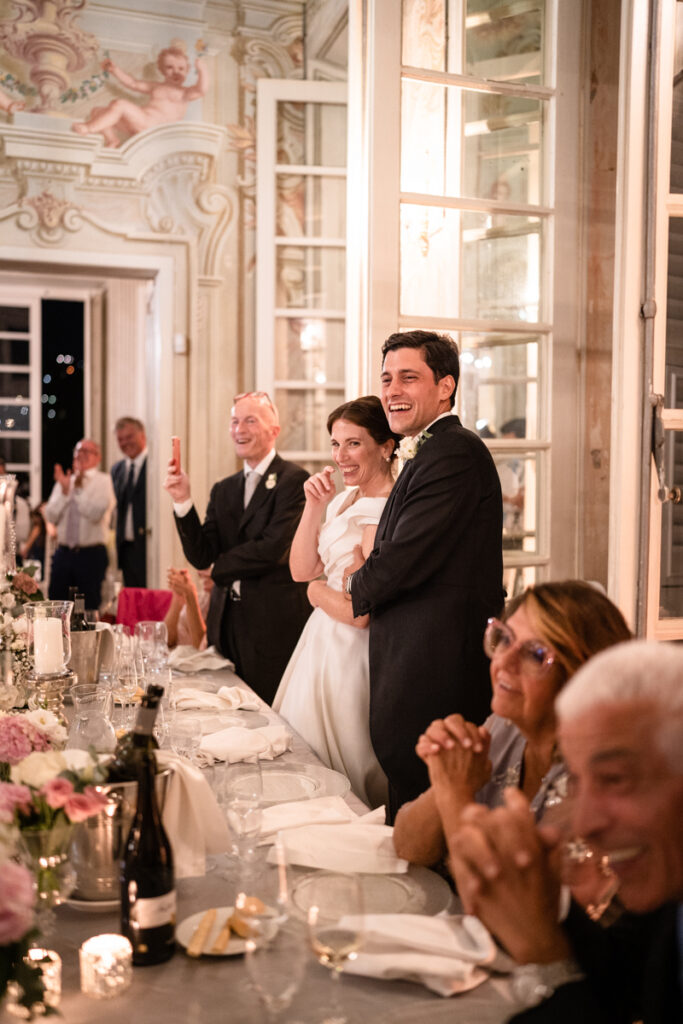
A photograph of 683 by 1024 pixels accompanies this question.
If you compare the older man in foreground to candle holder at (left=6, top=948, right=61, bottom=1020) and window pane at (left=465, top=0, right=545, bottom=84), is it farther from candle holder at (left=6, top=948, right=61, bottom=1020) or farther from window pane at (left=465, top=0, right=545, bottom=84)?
window pane at (left=465, top=0, right=545, bottom=84)

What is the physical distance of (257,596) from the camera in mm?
3783

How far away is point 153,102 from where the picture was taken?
5348 millimetres

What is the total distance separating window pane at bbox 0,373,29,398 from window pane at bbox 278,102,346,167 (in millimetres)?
3779

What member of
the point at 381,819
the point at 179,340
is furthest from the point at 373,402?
the point at 179,340

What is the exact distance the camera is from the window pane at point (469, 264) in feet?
10.7

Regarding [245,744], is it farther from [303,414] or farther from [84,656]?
[303,414]

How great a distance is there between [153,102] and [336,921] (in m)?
5.28

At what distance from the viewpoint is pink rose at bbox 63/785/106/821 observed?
44.3 inches

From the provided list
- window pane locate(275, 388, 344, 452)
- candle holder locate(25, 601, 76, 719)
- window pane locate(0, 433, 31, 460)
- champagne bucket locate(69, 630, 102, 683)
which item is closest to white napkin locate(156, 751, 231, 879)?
candle holder locate(25, 601, 76, 719)

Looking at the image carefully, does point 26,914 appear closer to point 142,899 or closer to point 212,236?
point 142,899

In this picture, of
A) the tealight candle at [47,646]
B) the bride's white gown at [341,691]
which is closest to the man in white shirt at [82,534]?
the bride's white gown at [341,691]

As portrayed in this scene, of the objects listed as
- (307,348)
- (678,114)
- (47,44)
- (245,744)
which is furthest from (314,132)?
(245,744)

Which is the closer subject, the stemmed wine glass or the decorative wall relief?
the stemmed wine glass

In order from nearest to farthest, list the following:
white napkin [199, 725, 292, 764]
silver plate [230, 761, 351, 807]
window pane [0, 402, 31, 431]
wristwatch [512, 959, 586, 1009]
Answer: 1. wristwatch [512, 959, 586, 1009]
2. silver plate [230, 761, 351, 807]
3. white napkin [199, 725, 292, 764]
4. window pane [0, 402, 31, 431]
